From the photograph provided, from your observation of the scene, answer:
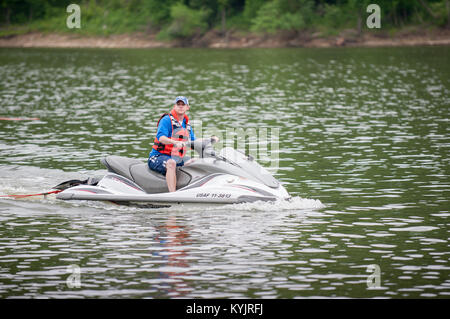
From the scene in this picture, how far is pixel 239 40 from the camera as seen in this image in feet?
307

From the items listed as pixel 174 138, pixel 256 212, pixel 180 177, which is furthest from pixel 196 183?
pixel 256 212

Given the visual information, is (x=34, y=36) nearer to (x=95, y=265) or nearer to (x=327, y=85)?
(x=327, y=85)

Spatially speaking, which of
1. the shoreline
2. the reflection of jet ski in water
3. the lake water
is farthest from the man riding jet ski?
the shoreline

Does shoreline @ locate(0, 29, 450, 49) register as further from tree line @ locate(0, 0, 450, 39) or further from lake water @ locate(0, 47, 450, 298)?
lake water @ locate(0, 47, 450, 298)

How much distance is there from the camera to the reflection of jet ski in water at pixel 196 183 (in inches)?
531

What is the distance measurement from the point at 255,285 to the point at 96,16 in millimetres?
108141

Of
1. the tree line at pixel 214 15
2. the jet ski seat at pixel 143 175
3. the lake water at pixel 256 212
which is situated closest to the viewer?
the lake water at pixel 256 212

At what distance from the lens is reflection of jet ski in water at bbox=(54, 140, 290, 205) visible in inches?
531

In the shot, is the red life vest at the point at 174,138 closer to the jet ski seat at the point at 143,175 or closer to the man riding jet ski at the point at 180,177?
the man riding jet ski at the point at 180,177

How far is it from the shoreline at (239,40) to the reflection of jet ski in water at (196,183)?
2776 inches

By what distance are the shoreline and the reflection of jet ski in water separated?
70499mm

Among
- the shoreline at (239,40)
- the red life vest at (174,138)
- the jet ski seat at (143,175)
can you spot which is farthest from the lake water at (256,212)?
the shoreline at (239,40)

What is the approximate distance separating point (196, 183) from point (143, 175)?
1021mm

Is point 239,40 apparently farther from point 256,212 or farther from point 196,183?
point 256,212
